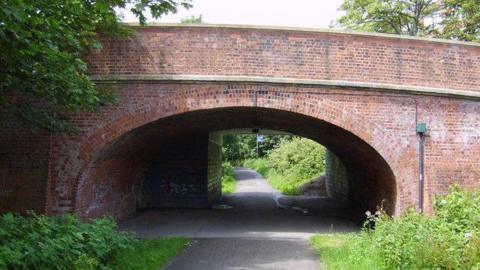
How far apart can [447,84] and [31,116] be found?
8837 mm

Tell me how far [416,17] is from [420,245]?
20371 mm

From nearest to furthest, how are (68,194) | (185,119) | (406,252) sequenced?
(406,252) < (68,194) < (185,119)

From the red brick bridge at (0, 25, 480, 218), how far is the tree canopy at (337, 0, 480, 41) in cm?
1243

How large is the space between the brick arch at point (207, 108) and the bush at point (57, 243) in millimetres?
3887

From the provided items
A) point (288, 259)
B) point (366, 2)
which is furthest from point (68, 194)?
point (366, 2)

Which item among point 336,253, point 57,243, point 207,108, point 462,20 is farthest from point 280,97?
point 462,20

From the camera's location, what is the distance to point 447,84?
11773 mm

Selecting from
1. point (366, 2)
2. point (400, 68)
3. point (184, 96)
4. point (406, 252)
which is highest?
point (366, 2)

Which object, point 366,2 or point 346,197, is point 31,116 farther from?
point 366,2

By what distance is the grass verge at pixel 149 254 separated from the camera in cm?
747

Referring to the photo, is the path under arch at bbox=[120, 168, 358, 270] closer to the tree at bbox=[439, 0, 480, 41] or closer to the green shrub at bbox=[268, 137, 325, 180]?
the green shrub at bbox=[268, 137, 325, 180]

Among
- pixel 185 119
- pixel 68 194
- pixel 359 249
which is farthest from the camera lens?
pixel 185 119

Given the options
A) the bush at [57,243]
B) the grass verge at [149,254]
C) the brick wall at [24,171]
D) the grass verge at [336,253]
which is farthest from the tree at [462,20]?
the bush at [57,243]

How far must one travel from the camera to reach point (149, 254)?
8.58m
